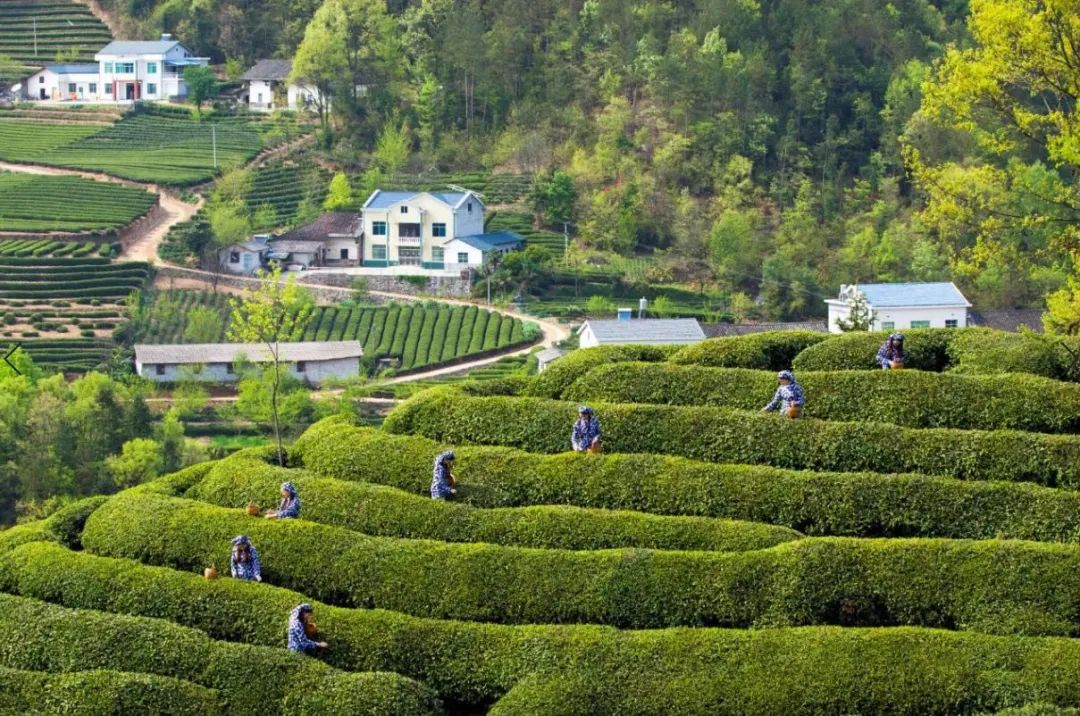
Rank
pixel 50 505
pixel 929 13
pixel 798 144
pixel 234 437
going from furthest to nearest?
pixel 929 13
pixel 798 144
pixel 234 437
pixel 50 505

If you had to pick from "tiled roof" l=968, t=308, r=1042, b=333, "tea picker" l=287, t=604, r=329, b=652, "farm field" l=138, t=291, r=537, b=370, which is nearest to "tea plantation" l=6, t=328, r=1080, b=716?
"tea picker" l=287, t=604, r=329, b=652

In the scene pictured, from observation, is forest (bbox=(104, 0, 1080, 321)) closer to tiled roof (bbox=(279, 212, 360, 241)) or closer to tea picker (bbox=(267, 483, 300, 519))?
tiled roof (bbox=(279, 212, 360, 241))

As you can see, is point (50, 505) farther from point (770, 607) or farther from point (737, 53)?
point (737, 53)

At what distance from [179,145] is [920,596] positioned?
7141 cm

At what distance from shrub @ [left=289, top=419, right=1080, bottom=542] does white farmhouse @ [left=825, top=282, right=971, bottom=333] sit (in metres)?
37.3

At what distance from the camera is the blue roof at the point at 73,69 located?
324ft

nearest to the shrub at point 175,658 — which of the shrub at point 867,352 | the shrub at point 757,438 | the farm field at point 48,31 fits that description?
the shrub at point 757,438

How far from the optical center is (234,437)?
2544 inches

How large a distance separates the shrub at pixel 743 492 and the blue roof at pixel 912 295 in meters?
38.3

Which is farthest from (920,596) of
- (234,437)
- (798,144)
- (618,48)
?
(618,48)

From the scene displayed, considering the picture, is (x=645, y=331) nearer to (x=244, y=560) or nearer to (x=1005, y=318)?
(x=1005, y=318)

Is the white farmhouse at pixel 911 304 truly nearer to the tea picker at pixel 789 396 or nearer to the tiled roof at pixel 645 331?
the tiled roof at pixel 645 331

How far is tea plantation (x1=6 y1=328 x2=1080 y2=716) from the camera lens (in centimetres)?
2442

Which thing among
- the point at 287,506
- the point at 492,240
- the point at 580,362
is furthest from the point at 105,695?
the point at 492,240
